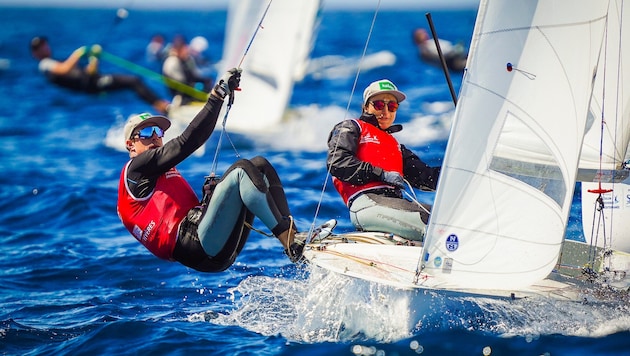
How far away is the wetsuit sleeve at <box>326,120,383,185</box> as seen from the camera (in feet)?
16.8

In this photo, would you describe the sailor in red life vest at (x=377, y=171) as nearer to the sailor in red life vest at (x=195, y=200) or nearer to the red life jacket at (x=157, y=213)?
the sailor in red life vest at (x=195, y=200)

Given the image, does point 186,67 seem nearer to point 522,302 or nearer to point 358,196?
point 358,196

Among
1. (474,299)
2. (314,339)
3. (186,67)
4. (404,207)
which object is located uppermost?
(186,67)

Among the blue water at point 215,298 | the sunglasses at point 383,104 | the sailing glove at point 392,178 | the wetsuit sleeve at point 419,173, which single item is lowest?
the blue water at point 215,298

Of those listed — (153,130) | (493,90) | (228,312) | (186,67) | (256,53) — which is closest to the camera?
(493,90)

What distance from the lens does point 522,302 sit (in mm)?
4367

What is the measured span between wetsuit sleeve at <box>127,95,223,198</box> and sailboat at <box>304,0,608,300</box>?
114cm

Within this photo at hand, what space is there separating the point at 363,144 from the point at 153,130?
1199mm

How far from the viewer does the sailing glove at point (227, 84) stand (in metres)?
4.58

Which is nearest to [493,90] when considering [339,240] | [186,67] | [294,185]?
[339,240]

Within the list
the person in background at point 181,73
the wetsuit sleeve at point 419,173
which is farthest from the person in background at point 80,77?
the wetsuit sleeve at point 419,173

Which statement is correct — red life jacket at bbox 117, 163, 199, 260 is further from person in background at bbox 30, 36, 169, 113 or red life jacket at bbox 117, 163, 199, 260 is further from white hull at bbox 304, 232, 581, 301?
person in background at bbox 30, 36, 169, 113

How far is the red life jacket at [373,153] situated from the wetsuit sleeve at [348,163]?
62 mm

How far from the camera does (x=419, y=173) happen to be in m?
5.50
